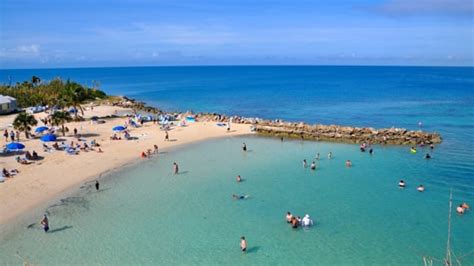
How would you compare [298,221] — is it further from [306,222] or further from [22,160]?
[22,160]

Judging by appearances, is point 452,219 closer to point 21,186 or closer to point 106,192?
point 106,192

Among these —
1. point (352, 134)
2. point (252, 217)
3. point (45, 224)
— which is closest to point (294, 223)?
point (252, 217)

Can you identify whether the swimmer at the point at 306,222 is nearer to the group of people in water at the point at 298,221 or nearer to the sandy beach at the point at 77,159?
the group of people in water at the point at 298,221

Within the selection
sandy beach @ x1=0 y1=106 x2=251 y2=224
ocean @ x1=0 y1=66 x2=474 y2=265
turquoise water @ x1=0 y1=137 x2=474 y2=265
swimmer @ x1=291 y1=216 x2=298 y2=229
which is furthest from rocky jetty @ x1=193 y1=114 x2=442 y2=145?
swimmer @ x1=291 y1=216 x2=298 y2=229

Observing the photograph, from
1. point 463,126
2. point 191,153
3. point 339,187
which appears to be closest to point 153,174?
point 191,153

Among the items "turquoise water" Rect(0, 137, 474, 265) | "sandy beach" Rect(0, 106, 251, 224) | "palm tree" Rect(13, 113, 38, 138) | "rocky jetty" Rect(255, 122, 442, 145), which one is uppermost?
"palm tree" Rect(13, 113, 38, 138)

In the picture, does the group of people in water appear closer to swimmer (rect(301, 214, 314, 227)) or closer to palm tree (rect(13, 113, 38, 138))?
swimmer (rect(301, 214, 314, 227))
